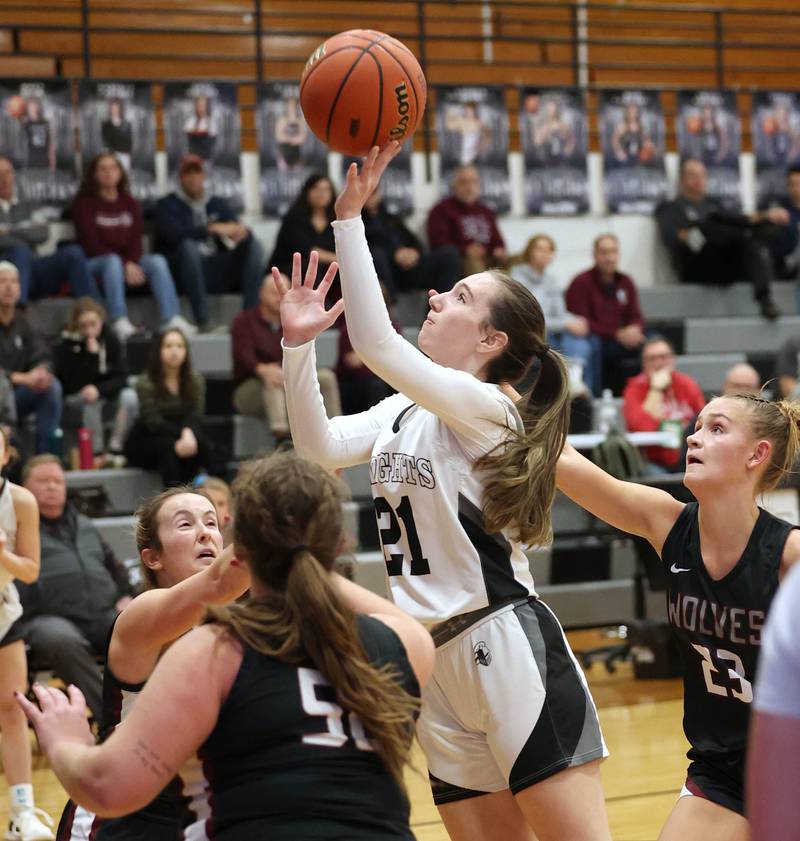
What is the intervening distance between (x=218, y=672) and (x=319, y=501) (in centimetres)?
33

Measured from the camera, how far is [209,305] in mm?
10461

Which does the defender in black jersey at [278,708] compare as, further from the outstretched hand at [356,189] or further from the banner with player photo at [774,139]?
the banner with player photo at [774,139]

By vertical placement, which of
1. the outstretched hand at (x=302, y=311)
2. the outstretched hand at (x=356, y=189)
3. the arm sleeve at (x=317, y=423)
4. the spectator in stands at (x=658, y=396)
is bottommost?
the spectator in stands at (x=658, y=396)

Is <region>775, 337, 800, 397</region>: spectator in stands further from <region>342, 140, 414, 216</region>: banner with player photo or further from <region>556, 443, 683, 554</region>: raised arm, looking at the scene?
<region>556, 443, 683, 554</region>: raised arm

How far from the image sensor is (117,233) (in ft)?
32.4

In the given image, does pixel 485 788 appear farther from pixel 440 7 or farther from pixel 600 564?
pixel 440 7

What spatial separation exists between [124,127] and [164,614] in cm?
884

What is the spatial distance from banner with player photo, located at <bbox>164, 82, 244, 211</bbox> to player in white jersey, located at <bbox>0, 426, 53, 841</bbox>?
5.85m

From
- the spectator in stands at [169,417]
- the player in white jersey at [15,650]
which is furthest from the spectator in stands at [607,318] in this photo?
the player in white jersey at [15,650]

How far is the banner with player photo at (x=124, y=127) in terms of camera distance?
1067 centimetres

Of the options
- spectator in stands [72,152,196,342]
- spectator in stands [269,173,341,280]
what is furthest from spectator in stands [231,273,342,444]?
spectator in stands [72,152,196,342]

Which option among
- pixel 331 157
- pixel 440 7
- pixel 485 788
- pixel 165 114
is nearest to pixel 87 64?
pixel 165 114

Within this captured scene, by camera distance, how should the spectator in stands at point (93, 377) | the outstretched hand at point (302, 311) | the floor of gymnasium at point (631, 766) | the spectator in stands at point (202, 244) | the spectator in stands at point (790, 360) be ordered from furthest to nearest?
the spectator in stands at point (202, 244) < the spectator in stands at point (790, 360) < the spectator in stands at point (93, 377) < the floor of gymnasium at point (631, 766) < the outstretched hand at point (302, 311)

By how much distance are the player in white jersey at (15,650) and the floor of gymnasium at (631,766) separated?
0.28m
